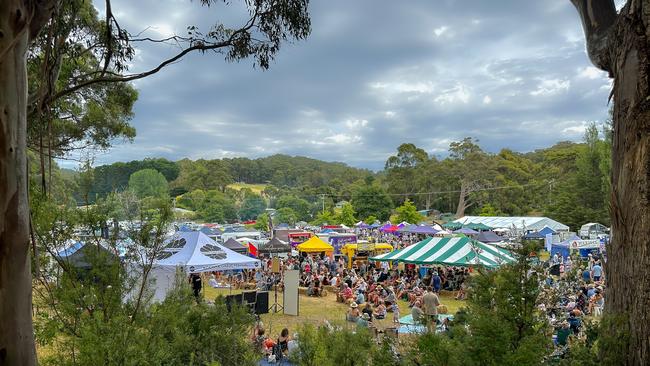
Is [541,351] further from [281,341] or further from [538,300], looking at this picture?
[281,341]

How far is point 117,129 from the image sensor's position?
11.9m

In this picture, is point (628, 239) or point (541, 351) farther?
point (628, 239)

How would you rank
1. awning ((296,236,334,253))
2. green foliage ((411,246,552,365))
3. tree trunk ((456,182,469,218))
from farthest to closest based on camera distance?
tree trunk ((456,182,469,218)) < awning ((296,236,334,253)) < green foliage ((411,246,552,365))

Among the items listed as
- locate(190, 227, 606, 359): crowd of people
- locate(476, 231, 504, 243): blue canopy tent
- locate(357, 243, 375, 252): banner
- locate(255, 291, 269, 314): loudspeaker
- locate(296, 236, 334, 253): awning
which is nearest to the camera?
locate(190, 227, 606, 359): crowd of people

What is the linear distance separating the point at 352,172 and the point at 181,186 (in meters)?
43.1

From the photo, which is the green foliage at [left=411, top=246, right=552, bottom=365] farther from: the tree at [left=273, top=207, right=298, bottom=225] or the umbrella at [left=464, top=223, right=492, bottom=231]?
the tree at [left=273, top=207, right=298, bottom=225]

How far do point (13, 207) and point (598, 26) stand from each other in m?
4.95

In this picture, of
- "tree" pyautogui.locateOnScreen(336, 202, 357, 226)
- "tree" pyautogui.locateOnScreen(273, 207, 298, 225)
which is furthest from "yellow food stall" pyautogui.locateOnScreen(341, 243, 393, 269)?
"tree" pyautogui.locateOnScreen(273, 207, 298, 225)

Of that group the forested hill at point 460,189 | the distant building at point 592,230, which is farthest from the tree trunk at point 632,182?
the forested hill at point 460,189

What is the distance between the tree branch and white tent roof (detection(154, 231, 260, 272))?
9.20 meters

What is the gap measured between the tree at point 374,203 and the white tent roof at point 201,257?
150 ft

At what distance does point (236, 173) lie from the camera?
125750 millimetres

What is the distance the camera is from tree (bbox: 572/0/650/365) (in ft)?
10.9

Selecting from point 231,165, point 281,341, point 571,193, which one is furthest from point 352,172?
point 281,341
